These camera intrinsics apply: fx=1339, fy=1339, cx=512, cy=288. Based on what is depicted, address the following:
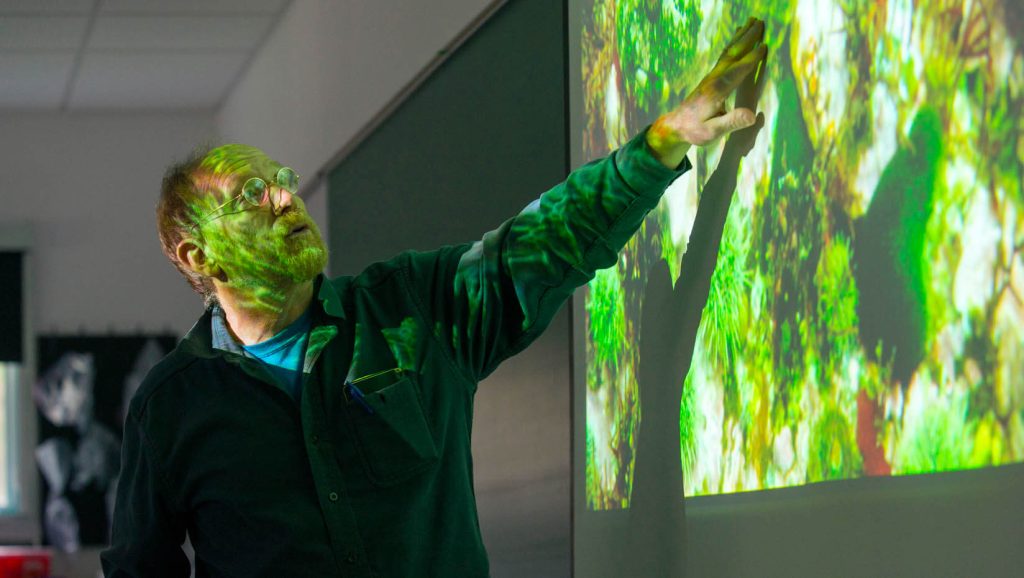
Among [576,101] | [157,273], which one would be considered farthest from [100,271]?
[576,101]

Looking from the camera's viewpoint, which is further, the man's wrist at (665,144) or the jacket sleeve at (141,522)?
the jacket sleeve at (141,522)

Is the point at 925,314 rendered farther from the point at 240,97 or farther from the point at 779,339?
the point at 240,97

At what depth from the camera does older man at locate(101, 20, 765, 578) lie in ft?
5.38

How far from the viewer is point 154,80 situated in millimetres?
6047

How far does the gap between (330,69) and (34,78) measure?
7.22 feet

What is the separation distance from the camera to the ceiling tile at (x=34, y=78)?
5602mm

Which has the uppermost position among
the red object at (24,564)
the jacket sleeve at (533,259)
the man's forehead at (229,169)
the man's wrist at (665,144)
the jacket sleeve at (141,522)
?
the man's forehead at (229,169)

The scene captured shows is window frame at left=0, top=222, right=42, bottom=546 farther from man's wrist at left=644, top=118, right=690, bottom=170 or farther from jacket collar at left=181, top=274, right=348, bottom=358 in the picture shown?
man's wrist at left=644, top=118, right=690, bottom=170

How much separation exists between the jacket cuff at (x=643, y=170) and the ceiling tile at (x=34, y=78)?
4553mm

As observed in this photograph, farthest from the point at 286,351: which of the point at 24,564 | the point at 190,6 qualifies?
the point at 24,564

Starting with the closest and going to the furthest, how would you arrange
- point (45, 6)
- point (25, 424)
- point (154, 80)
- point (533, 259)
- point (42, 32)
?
point (533, 259)
point (45, 6)
point (42, 32)
point (154, 80)
point (25, 424)

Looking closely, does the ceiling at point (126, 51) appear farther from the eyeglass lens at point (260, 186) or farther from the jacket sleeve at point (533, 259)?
the jacket sleeve at point (533, 259)

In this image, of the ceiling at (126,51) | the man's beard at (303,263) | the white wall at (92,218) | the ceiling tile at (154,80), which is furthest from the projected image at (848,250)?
the white wall at (92,218)

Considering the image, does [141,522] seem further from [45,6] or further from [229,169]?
[45,6]
